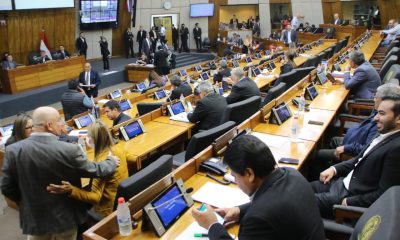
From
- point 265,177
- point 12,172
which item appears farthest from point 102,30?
point 265,177

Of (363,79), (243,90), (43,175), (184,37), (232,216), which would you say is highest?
(184,37)

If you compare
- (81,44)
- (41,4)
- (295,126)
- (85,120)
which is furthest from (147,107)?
(81,44)

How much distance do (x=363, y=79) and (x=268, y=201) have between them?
12.9 feet

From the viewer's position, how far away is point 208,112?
4.25 metres

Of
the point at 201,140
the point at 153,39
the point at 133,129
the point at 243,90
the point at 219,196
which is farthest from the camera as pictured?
the point at 153,39

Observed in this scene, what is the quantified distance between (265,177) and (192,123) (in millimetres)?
2798

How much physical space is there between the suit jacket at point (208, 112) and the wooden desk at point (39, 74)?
6.96 m

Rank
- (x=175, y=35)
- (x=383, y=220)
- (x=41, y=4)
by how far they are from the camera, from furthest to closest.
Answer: (x=175, y=35) < (x=41, y=4) < (x=383, y=220)

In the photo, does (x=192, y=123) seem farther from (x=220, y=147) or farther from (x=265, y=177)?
(x=265, y=177)

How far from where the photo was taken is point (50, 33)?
11.7m

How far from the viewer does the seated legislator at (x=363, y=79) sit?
15.5ft

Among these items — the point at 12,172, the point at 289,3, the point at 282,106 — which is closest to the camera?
the point at 12,172

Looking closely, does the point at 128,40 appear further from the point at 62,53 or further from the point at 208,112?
the point at 208,112

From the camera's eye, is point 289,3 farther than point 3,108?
Yes
